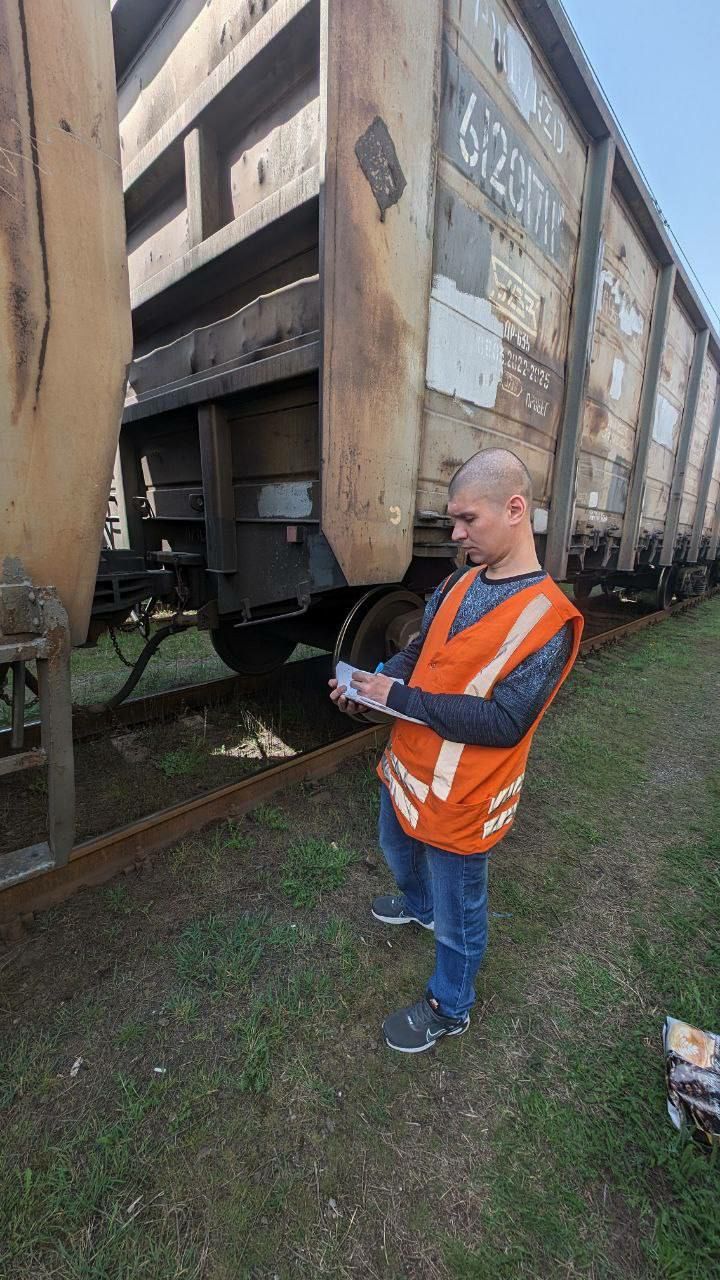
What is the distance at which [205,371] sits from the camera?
3027 mm

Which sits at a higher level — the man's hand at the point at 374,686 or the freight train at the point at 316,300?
the freight train at the point at 316,300

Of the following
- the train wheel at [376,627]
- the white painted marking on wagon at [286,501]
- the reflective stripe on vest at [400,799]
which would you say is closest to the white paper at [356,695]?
the reflective stripe on vest at [400,799]

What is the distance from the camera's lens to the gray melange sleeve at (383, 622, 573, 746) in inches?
55.7

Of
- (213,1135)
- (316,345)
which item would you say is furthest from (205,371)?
(213,1135)

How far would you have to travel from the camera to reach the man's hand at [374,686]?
5.19ft

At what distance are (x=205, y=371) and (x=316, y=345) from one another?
101 centimetres

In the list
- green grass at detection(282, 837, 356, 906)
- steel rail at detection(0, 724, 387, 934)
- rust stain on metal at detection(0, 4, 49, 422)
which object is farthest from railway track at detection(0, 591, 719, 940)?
rust stain on metal at detection(0, 4, 49, 422)

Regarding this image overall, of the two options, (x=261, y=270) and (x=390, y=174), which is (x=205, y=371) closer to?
(x=261, y=270)

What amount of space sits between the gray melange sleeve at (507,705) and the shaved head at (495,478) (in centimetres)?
39

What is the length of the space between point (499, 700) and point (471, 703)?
7cm

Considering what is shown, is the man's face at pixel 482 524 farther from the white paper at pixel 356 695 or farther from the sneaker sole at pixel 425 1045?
the sneaker sole at pixel 425 1045

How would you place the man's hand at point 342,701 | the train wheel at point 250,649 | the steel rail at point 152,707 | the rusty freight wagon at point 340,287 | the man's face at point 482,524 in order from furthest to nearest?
the train wheel at point 250,649 < the steel rail at point 152,707 < the rusty freight wagon at point 340,287 < the man's hand at point 342,701 < the man's face at point 482,524

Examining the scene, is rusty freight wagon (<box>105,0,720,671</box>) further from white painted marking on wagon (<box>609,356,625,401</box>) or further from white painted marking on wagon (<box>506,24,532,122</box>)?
white painted marking on wagon (<box>609,356,625,401</box>)

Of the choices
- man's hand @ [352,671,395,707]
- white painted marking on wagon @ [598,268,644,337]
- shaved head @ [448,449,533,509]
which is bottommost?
man's hand @ [352,671,395,707]
